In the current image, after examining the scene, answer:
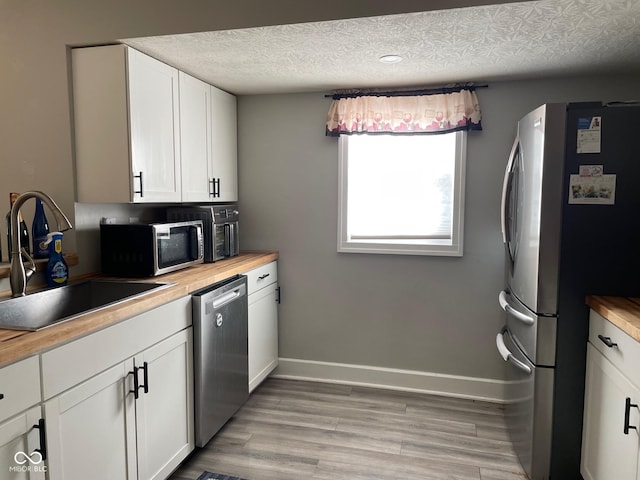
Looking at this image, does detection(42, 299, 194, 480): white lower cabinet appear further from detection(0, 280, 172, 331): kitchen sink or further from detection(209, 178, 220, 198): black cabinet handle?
detection(209, 178, 220, 198): black cabinet handle

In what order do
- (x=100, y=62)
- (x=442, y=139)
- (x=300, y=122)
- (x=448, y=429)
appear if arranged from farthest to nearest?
(x=300, y=122) < (x=442, y=139) < (x=448, y=429) < (x=100, y=62)

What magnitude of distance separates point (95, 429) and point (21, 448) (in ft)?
1.06

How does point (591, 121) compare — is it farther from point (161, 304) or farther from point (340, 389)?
point (340, 389)

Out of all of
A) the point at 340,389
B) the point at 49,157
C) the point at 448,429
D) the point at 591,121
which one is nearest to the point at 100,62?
the point at 49,157

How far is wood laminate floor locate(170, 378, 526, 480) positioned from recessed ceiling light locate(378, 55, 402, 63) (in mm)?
2132

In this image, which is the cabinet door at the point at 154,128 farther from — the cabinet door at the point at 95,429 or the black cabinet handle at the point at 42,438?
the black cabinet handle at the point at 42,438

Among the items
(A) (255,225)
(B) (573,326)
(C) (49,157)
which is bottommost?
(B) (573,326)

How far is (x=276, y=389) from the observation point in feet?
10.8

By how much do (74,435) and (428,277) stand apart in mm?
2325

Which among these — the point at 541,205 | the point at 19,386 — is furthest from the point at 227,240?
the point at 541,205

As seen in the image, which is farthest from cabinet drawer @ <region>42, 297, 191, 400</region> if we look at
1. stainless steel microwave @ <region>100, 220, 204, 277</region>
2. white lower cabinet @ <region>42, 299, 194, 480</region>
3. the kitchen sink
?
stainless steel microwave @ <region>100, 220, 204, 277</region>

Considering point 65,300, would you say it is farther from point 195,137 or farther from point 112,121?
point 195,137

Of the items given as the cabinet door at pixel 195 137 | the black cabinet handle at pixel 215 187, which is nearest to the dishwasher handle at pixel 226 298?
the cabinet door at pixel 195 137

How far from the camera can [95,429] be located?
1.65 m
